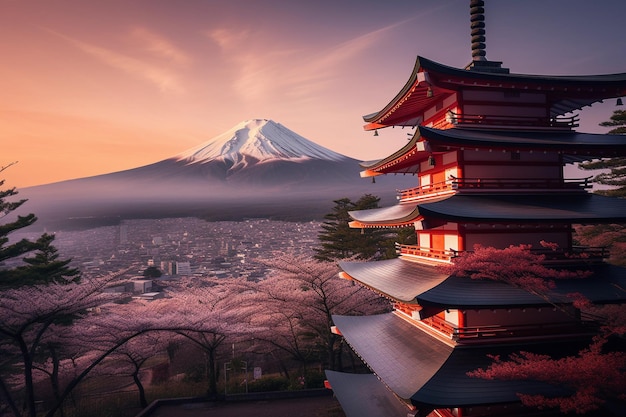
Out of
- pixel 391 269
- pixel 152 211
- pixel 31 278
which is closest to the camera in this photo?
pixel 391 269

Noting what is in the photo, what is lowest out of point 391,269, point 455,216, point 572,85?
point 391,269

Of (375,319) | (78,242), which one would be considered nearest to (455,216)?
(375,319)

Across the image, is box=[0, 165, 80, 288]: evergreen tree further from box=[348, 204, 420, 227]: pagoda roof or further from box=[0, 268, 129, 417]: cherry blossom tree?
box=[348, 204, 420, 227]: pagoda roof

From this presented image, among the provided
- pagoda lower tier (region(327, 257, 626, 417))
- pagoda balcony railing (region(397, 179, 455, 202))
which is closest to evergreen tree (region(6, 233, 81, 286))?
pagoda lower tier (region(327, 257, 626, 417))

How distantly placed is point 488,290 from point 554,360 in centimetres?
191

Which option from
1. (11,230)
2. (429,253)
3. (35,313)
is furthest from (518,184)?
(11,230)

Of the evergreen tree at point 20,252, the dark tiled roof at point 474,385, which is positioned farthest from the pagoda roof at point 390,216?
the evergreen tree at point 20,252

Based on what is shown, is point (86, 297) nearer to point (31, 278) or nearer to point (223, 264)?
point (31, 278)

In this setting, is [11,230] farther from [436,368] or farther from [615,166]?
[615,166]

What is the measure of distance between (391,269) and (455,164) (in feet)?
12.9

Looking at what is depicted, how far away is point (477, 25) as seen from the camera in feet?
37.6

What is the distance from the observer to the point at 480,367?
8102 mm

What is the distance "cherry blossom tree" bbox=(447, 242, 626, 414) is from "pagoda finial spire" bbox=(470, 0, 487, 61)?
6.14 m

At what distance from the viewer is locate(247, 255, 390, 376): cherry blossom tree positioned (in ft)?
67.1
